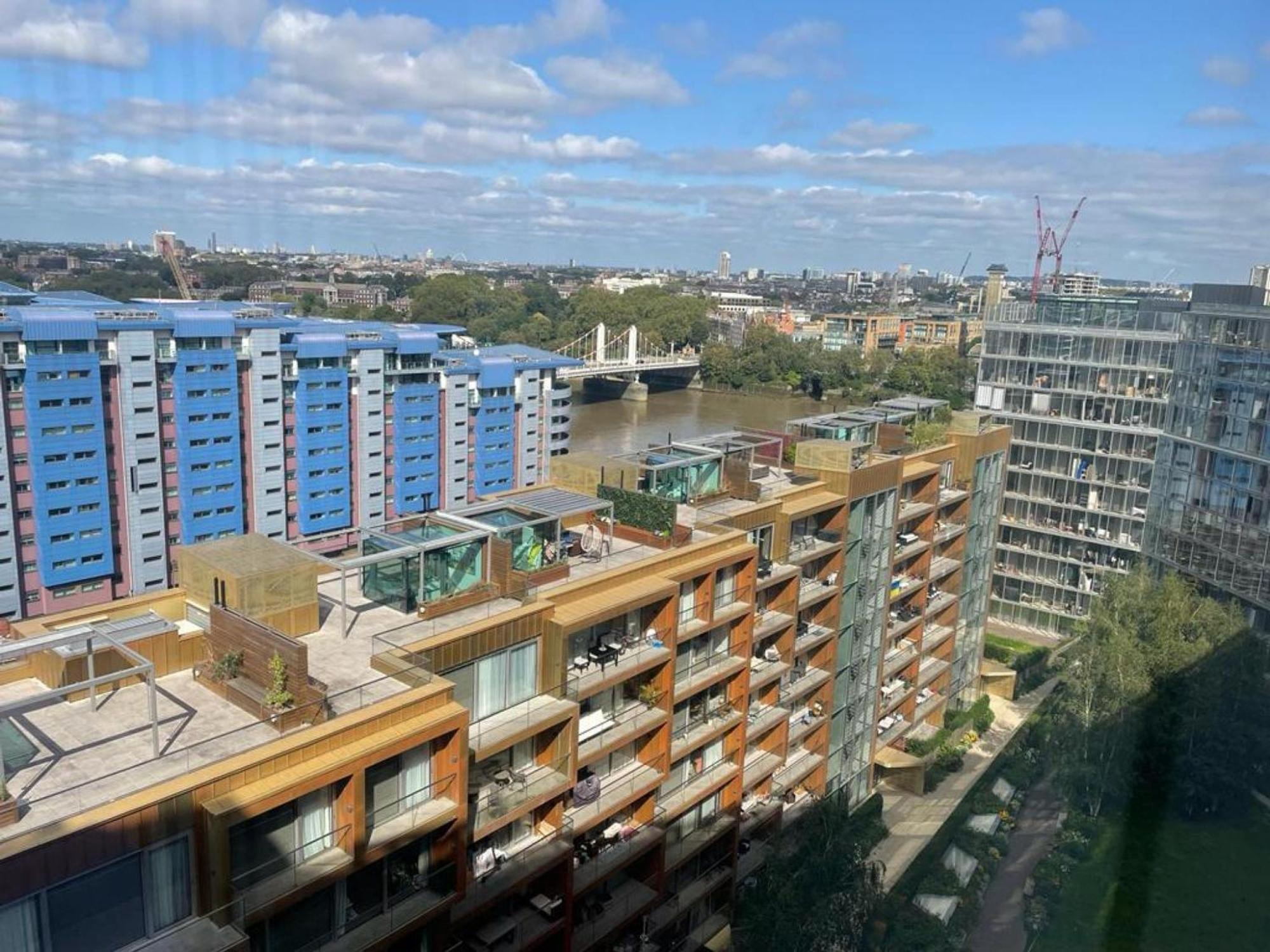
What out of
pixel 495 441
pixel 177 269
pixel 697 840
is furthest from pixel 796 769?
pixel 177 269

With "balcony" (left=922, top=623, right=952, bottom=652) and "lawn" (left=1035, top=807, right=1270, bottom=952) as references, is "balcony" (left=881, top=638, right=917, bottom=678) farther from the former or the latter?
"lawn" (left=1035, top=807, right=1270, bottom=952)

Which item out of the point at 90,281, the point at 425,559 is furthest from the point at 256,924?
the point at 90,281

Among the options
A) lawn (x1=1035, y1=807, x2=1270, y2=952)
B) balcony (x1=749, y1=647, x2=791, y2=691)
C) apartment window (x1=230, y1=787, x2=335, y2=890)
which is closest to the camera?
apartment window (x1=230, y1=787, x2=335, y2=890)

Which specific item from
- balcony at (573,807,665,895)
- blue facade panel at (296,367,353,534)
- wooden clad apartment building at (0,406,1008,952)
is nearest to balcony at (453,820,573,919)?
wooden clad apartment building at (0,406,1008,952)

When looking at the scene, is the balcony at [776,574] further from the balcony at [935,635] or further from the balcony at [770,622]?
the balcony at [935,635]

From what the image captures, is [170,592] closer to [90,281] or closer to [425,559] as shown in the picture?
[425,559]

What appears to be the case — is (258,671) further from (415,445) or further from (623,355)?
(623,355)

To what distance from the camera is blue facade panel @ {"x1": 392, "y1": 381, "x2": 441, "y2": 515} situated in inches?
524

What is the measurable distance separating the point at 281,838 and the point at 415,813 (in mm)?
470

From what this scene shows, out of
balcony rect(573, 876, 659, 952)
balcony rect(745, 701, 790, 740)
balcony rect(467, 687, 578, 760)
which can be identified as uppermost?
balcony rect(467, 687, 578, 760)

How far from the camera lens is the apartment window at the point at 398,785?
306 cm

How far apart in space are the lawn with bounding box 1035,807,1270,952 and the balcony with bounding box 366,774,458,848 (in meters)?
3.61

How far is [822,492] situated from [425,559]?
115 inches

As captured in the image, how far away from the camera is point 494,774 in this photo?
12.2ft
